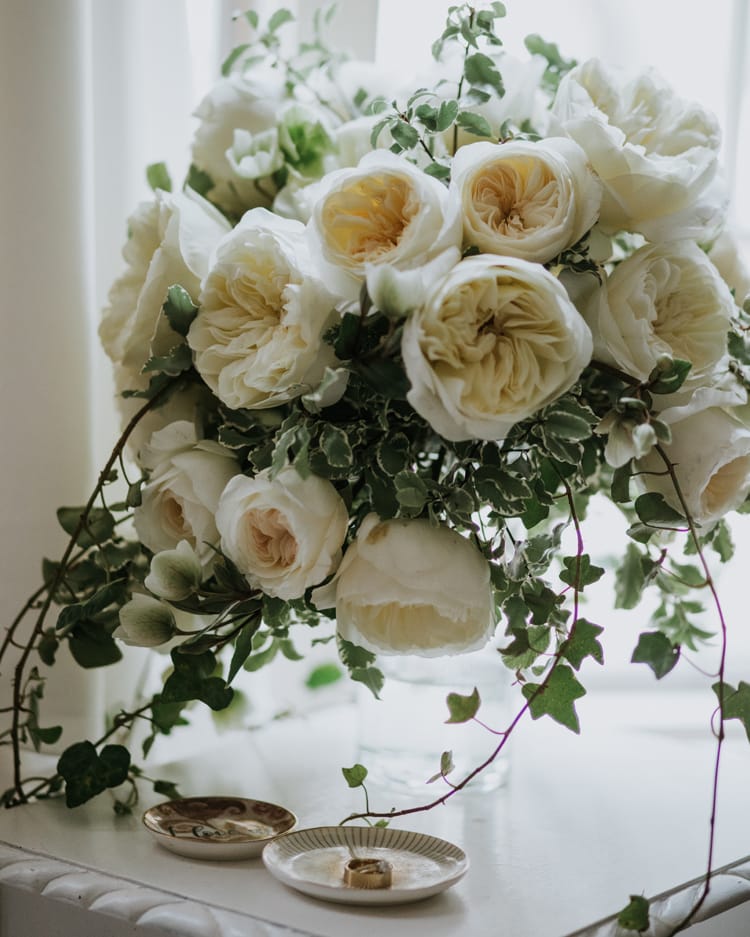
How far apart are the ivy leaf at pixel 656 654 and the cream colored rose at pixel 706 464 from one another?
0.09m

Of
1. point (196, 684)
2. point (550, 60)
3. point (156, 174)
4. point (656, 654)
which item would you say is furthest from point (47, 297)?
point (656, 654)

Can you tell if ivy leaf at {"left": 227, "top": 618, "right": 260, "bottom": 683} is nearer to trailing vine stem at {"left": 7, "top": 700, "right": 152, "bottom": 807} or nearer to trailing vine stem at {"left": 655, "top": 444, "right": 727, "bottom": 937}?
trailing vine stem at {"left": 7, "top": 700, "right": 152, "bottom": 807}

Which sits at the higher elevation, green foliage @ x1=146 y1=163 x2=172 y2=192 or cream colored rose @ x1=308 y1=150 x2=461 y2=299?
green foliage @ x1=146 y1=163 x2=172 y2=192

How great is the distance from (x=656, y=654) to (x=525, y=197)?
10.9 inches

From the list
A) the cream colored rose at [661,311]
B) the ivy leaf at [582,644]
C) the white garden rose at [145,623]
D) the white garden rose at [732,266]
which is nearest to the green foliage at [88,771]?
the white garden rose at [145,623]

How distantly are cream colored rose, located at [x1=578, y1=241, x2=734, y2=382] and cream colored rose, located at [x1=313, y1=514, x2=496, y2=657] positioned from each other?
15 centimetres

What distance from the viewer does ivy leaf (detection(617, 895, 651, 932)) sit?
0.60 meters

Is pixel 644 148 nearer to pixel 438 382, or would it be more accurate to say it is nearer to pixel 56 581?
pixel 438 382

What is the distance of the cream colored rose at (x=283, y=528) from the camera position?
66cm

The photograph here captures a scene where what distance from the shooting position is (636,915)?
60cm

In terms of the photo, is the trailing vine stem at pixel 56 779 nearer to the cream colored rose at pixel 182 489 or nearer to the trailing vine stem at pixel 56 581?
the trailing vine stem at pixel 56 581

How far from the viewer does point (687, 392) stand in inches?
27.5

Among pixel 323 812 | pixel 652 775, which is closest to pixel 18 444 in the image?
pixel 323 812

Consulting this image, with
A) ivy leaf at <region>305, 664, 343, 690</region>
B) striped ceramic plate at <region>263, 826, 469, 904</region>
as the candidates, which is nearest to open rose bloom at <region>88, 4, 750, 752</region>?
striped ceramic plate at <region>263, 826, 469, 904</region>
